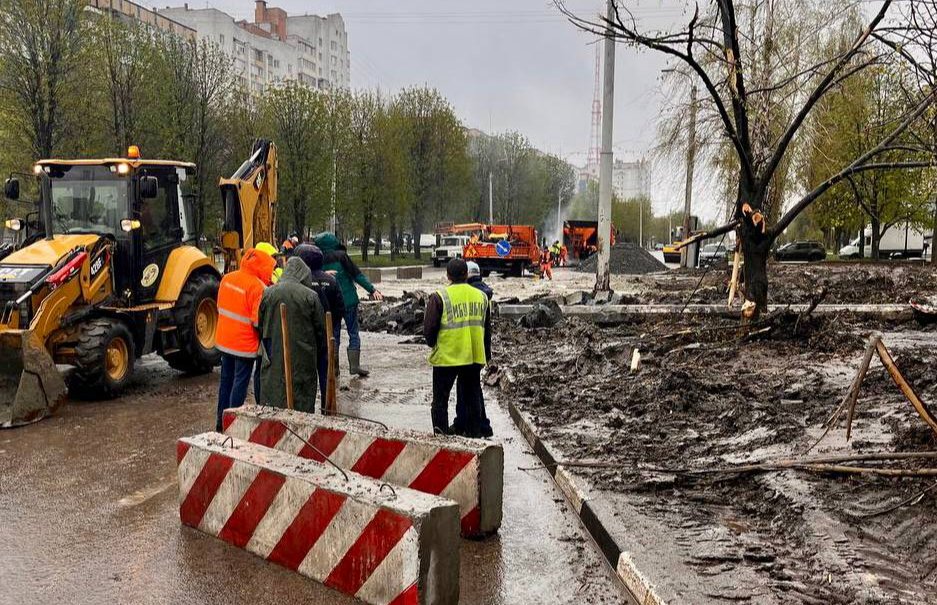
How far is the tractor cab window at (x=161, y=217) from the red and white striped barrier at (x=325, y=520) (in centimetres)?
576

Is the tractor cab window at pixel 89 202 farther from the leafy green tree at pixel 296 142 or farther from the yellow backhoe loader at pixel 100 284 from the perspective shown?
the leafy green tree at pixel 296 142

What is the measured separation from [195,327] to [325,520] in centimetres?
736

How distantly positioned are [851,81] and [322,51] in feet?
304

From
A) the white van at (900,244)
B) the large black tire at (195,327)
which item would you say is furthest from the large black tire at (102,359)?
the white van at (900,244)

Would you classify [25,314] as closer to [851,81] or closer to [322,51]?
[851,81]

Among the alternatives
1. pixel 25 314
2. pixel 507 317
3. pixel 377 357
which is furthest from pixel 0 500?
pixel 507 317

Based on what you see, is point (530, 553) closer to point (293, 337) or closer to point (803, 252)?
point (293, 337)

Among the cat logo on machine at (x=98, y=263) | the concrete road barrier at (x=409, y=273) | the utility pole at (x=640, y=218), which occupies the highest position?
the utility pole at (x=640, y=218)

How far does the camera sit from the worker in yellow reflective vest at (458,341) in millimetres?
6629

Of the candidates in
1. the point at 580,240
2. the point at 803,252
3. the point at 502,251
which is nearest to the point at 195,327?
the point at 502,251

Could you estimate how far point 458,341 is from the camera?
21.8ft

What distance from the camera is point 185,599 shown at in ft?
13.9

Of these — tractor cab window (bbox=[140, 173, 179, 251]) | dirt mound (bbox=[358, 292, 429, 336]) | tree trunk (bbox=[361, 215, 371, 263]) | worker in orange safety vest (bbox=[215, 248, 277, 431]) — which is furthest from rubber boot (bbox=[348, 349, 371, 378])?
tree trunk (bbox=[361, 215, 371, 263])

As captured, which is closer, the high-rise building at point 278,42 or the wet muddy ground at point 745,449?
the wet muddy ground at point 745,449
